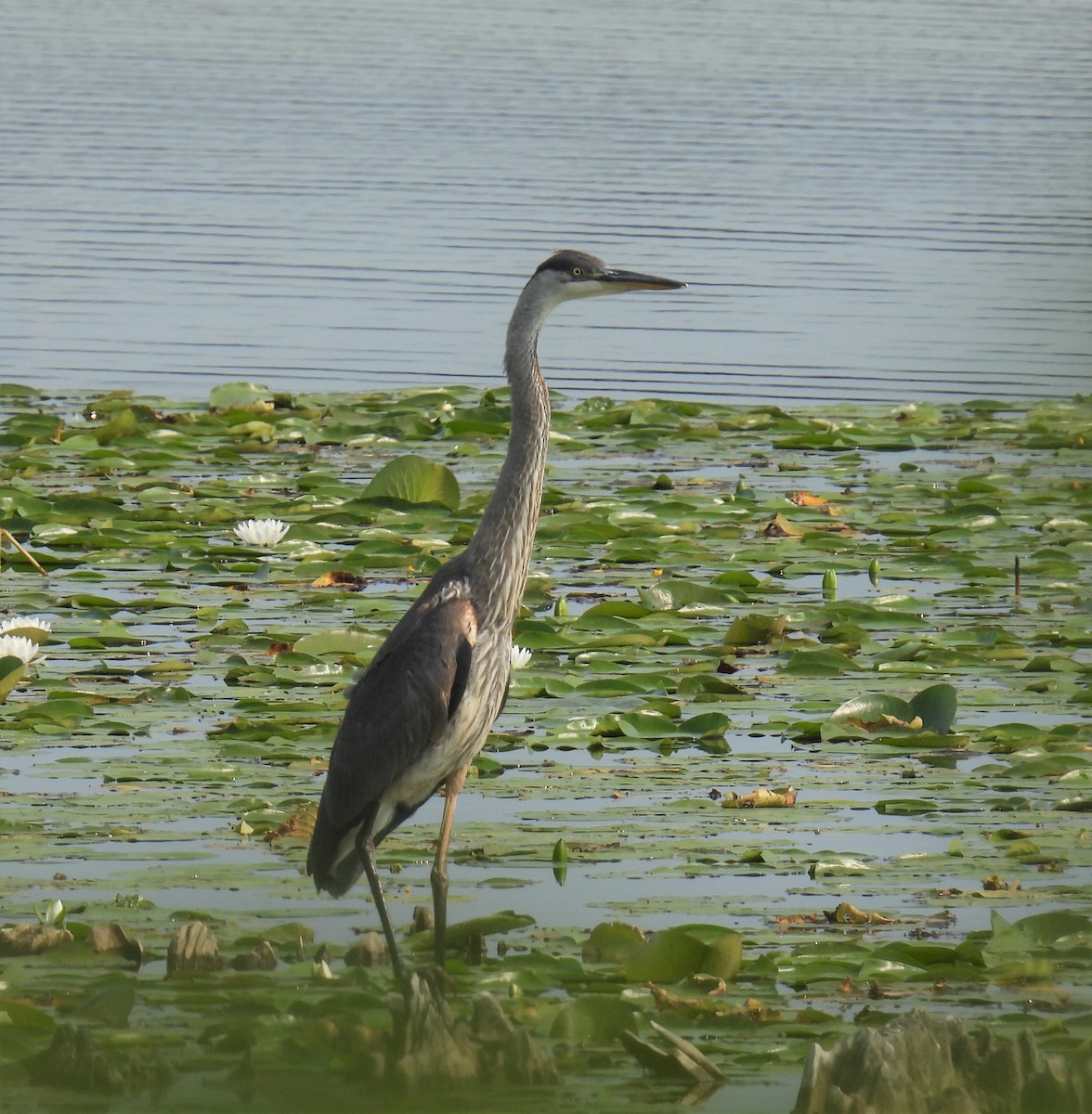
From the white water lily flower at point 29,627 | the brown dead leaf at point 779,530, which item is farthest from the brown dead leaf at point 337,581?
the brown dead leaf at point 779,530

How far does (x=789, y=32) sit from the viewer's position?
35344 mm

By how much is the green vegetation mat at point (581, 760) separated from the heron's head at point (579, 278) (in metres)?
1.18

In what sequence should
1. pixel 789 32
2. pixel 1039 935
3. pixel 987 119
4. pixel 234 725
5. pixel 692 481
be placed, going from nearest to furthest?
1. pixel 1039 935
2. pixel 234 725
3. pixel 692 481
4. pixel 987 119
5. pixel 789 32

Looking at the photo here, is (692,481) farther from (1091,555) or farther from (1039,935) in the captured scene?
(1039,935)

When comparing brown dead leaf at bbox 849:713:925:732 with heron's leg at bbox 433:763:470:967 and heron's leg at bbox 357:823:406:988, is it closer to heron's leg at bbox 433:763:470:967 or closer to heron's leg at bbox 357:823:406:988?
heron's leg at bbox 433:763:470:967

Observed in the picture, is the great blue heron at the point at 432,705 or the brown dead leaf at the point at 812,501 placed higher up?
the brown dead leaf at the point at 812,501

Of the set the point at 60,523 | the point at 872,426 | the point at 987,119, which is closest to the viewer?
the point at 60,523

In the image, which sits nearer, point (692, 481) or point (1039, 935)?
point (1039, 935)

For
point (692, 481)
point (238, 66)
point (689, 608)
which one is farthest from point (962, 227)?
point (238, 66)

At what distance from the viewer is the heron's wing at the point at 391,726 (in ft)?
14.6

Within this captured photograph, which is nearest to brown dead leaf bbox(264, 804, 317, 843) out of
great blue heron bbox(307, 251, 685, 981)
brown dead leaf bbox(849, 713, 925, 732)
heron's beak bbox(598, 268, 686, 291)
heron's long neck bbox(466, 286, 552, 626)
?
great blue heron bbox(307, 251, 685, 981)

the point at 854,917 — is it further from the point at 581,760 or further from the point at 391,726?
the point at 581,760

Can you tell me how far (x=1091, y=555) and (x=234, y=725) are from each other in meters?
3.50

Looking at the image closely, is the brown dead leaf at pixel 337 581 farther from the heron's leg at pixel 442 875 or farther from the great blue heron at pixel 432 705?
the heron's leg at pixel 442 875
